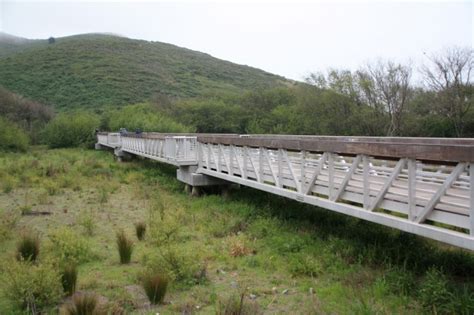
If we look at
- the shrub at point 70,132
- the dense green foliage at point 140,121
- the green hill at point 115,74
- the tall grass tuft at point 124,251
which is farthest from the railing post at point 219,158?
the green hill at point 115,74

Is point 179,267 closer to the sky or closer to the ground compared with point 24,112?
closer to the ground

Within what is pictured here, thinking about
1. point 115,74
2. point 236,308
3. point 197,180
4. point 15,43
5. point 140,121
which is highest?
point 15,43

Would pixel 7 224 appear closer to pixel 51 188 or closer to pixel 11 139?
pixel 51 188

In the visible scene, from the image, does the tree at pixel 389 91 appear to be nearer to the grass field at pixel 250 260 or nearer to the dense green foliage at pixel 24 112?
the grass field at pixel 250 260

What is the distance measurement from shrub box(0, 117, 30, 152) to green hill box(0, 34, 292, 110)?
82.9ft

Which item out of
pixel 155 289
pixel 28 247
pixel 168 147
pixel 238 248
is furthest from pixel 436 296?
pixel 168 147

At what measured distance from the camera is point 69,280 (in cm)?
561

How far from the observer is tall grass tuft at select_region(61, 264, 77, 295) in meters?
5.57

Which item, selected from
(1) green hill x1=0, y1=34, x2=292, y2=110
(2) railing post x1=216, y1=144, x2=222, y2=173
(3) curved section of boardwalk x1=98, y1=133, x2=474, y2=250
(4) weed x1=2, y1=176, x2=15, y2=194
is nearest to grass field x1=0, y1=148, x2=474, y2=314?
(3) curved section of boardwalk x1=98, y1=133, x2=474, y2=250

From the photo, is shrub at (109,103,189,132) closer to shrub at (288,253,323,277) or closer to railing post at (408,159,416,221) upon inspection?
shrub at (288,253,323,277)

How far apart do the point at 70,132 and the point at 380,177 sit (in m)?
36.6

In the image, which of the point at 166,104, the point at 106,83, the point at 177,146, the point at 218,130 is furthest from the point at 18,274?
the point at 106,83

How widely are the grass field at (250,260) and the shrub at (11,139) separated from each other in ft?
79.9

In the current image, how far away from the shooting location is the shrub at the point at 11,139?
3259 cm
